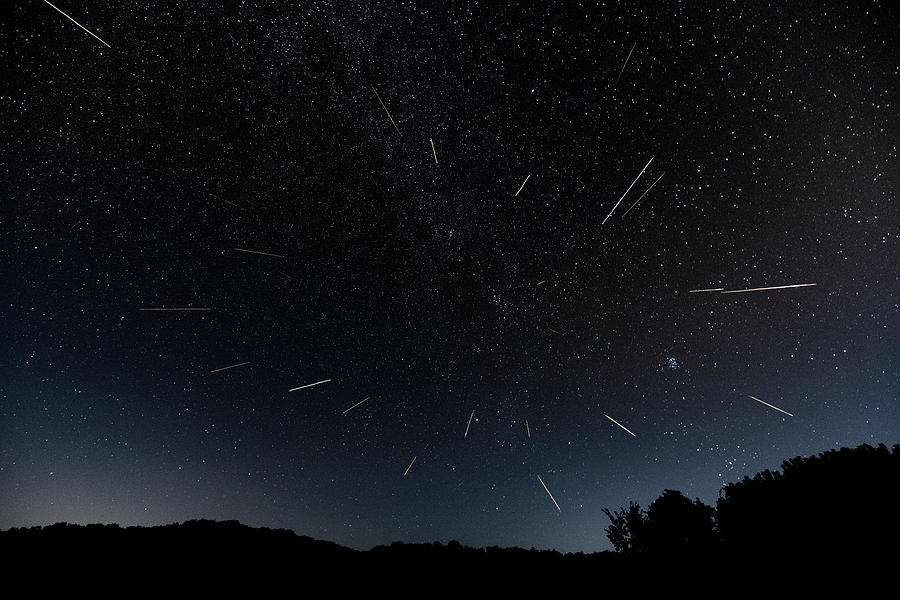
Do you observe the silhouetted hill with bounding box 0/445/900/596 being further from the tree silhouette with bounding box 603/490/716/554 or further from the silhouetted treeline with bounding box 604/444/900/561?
the tree silhouette with bounding box 603/490/716/554

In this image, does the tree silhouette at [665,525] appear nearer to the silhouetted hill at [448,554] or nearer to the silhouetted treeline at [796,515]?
the silhouetted treeline at [796,515]

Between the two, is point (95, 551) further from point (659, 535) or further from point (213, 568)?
point (659, 535)

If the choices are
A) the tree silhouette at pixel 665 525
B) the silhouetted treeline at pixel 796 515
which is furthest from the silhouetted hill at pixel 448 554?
the tree silhouette at pixel 665 525

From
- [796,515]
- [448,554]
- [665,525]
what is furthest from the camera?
[665,525]

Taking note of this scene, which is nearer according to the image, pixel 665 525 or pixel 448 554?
pixel 448 554

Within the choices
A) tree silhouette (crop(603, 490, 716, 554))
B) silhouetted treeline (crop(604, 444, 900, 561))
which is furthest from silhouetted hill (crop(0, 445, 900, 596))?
tree silhouette (crop(603, 490, 716, 554))

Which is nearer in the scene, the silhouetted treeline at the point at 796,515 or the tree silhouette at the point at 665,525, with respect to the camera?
the silhouetted treeline at the point at 796,515

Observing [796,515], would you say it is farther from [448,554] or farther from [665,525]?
[448,554]

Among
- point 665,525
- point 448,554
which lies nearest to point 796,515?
point 665,525
